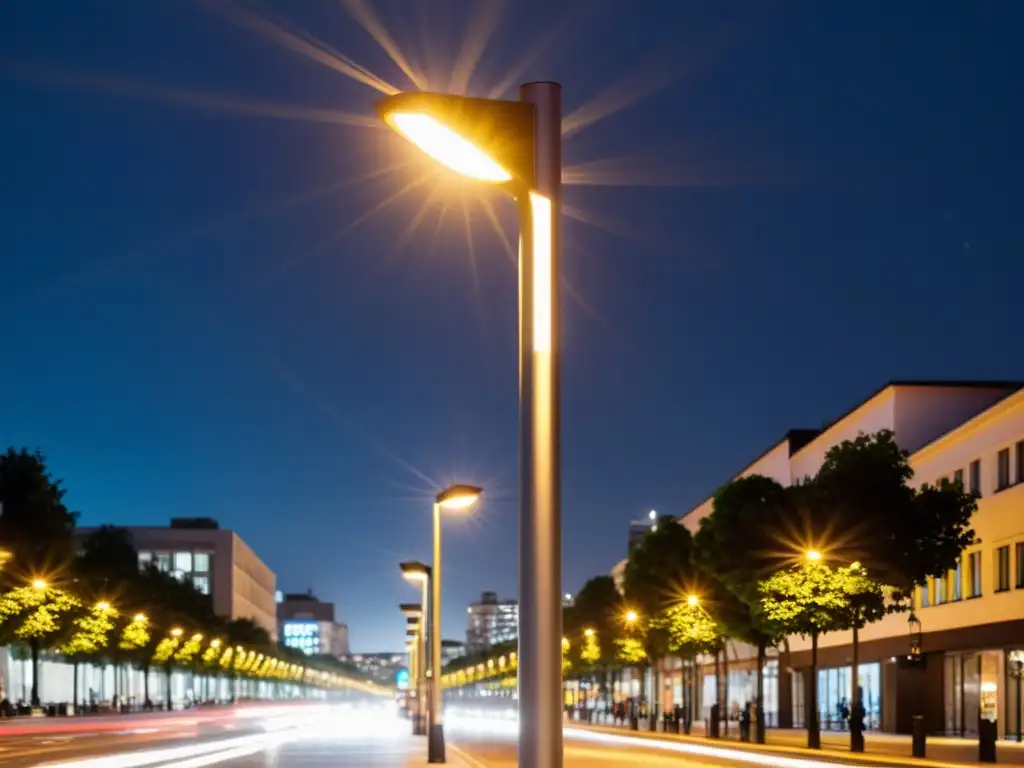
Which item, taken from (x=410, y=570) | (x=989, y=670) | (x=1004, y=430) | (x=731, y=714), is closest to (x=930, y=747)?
(x=989, y=670)

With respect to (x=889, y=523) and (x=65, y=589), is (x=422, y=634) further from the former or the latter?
(x=65, y=589)

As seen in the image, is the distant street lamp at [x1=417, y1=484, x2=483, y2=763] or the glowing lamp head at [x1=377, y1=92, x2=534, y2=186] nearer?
the glowing lamp head at [x1=377, y1=92, x2=534, y2=186]

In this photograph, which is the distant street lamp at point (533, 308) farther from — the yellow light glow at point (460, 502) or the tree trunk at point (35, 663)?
the tree trunk at point (35, 663)

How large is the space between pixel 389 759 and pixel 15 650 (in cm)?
7978

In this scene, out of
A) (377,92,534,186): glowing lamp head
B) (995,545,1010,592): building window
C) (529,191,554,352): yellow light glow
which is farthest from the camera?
(995,545,1010,592): building window

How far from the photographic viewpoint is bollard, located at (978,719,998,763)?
137 feet

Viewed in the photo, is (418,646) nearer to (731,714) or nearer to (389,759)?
(389,759)

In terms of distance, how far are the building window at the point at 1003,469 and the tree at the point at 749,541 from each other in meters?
7.75

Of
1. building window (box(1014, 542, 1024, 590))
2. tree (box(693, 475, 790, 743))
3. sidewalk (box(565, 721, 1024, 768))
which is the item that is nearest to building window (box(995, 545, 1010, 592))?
building window (box(1014, 542, 1024, 590))

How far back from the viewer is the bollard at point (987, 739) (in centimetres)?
4191

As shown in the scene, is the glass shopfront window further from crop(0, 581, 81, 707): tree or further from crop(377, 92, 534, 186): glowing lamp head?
crop(377, 92, 534, 186): glowing lamp head

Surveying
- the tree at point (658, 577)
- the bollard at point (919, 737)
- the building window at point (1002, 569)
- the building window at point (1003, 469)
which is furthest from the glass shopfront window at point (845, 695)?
the bollard at point (919, 737)

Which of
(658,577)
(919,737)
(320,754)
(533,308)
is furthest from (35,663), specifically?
(533,308)

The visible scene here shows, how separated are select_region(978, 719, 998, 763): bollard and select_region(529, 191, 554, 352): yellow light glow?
37808 millimetres
